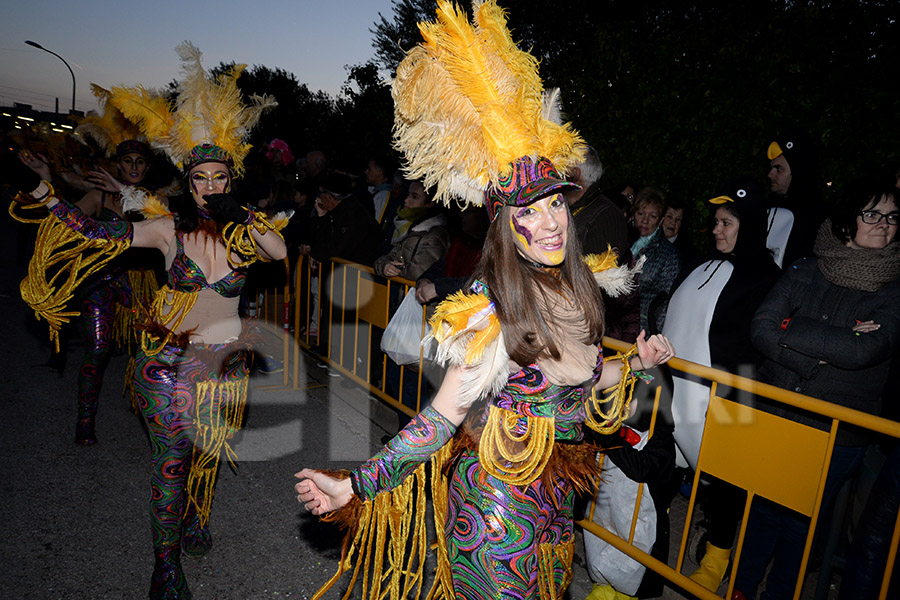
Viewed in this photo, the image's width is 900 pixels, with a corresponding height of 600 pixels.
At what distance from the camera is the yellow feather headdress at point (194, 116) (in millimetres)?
3219

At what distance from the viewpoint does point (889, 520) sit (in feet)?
8.25

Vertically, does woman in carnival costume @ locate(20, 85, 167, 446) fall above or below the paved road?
above

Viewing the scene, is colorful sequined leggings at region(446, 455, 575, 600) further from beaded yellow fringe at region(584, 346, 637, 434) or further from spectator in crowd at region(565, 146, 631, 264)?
spectator in crowd at region(565, 146, 631, 264)

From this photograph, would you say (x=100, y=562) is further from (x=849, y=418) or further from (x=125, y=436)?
(x=849, y=418)

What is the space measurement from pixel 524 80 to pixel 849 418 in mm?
1912

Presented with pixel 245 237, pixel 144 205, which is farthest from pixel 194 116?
pixel 245 237

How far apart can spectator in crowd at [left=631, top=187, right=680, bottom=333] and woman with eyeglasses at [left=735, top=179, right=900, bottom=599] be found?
1.59 m

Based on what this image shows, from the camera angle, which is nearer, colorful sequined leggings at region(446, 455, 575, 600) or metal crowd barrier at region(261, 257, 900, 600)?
colorful sequined leggings at region(446, 455, 575, 600)

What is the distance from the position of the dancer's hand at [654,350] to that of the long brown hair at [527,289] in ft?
1.04

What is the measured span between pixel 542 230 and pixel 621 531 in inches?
76.8

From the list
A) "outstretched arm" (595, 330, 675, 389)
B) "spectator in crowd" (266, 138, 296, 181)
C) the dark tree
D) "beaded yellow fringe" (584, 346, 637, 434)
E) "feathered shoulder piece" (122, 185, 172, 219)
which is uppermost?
the dark tree

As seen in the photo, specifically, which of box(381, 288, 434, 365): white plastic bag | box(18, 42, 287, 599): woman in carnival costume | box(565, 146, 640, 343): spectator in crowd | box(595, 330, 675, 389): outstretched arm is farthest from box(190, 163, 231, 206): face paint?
box(595, 330, 675, 389): outstretched arm

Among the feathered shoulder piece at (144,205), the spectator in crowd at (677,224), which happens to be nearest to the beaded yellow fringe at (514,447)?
the feathered shoulder piece at (144,205)

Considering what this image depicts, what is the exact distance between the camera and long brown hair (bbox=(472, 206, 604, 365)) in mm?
1928
